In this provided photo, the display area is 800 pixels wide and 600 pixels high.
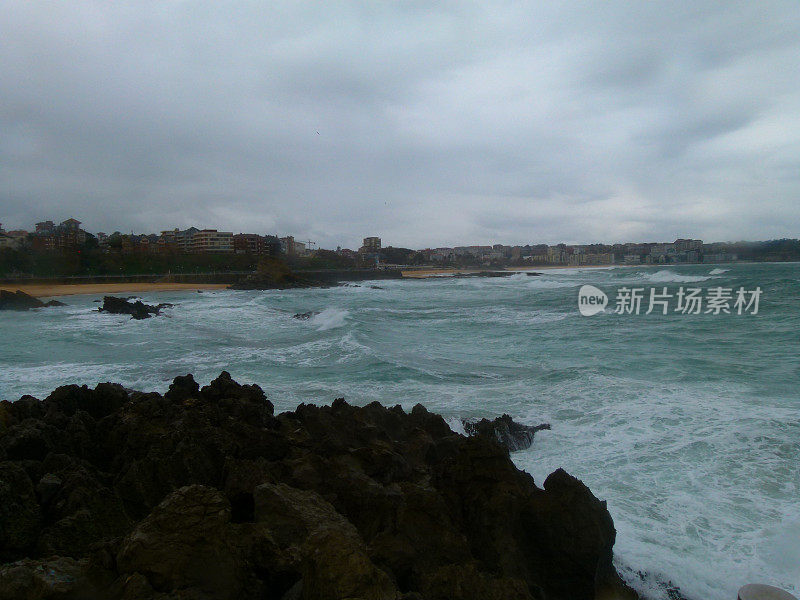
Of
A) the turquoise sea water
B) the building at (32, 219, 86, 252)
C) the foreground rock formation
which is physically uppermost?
the building at (32, 219, 86, 252)

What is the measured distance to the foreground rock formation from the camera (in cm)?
265

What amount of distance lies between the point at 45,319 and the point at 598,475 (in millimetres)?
24109

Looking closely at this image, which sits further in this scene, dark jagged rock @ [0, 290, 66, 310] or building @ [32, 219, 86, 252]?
building @ [32, 219, 86, 252]

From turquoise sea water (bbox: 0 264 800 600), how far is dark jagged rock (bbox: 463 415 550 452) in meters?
0.17

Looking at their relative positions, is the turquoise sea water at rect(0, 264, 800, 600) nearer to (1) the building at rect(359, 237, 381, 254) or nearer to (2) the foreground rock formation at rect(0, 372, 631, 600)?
(2) the foreground rock formation at rect(0, 372, 631, 600)

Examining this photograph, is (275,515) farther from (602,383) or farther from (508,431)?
(602,383)

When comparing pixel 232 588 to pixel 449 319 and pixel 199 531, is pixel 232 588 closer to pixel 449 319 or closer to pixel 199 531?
pixel 199 531

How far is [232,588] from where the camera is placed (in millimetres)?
2711

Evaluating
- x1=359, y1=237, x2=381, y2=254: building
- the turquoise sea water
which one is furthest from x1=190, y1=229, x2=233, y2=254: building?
the turquoise sea water

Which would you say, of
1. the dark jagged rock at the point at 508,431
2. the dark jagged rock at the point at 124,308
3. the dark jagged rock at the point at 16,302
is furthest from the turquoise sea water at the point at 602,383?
the dark jagged rock at the point at 16,302

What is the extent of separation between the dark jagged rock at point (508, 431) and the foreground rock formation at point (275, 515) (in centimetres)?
70

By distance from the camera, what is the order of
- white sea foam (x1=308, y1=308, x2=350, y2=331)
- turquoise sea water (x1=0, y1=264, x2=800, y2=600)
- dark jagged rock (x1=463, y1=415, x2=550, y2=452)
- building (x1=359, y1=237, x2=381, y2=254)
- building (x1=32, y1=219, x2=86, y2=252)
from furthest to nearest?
building (x1=359, y1=237, x2=381, y2=254)
building (x1=32, y1=219, x2=86, y2=252)
white sea foam (x1=308, y1=308, x2=350, y2=331)
dark jagged rock (x1=463, y1=415, x2=550, y2=452)
turquoise sea water (x1=0, y1=264, x2=800, y2=600)

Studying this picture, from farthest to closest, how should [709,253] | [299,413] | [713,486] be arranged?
[709,253], [299,413], [713,486]

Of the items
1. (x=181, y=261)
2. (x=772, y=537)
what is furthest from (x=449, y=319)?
(x=181, y=261)
